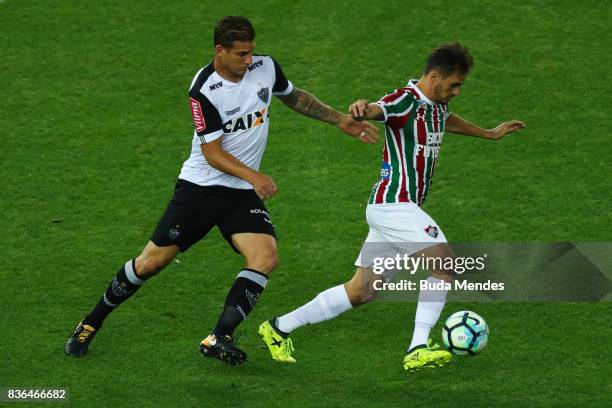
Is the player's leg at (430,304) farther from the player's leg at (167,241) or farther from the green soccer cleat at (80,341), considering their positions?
the green soccer cleat at (80,341)

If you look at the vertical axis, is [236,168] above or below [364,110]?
below

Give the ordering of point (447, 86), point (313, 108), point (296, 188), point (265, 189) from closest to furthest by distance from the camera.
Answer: point (265, 189) < point (447, 86) < point (313, 108) < point (296, 188)

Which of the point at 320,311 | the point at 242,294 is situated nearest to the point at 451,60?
the point at 320,311

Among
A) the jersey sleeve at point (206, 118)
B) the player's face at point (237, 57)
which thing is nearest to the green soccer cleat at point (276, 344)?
the jersey sleeve at point (206, 118)

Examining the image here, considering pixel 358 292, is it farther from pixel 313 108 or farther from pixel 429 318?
pixel 313 108

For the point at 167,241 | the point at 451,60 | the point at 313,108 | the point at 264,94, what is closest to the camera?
the point at 451,60

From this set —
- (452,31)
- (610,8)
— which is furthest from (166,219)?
(610,8)

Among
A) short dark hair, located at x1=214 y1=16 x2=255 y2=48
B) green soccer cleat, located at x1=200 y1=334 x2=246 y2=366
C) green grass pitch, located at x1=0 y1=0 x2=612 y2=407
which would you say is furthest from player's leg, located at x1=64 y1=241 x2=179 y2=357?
short dark hair, located at x1=214 y1=16 x2=255 y2=48

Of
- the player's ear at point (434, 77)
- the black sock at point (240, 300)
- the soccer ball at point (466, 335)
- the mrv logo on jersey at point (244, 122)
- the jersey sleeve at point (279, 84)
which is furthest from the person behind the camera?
the jersey sleeve at point (279, 84)

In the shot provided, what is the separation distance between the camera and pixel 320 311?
9.20 meters

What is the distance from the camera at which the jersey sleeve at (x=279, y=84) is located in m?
9.44

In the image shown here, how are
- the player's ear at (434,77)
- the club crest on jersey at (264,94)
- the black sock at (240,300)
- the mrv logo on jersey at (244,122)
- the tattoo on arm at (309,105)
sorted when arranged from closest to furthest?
the black sock at (240,300)
the player's ear at (434,77)
the mrv logo on jersey at (244,122)
the club crest on jersey at (264,94)
the tattoo on arm at (309,105)

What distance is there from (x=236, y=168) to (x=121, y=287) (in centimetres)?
129

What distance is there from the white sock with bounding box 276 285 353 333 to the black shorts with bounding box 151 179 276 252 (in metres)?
0.58
